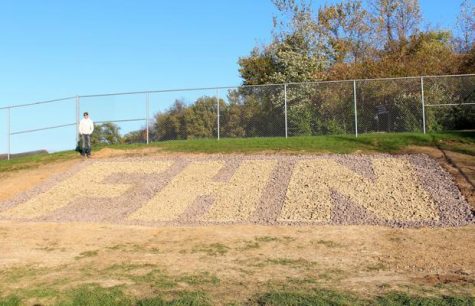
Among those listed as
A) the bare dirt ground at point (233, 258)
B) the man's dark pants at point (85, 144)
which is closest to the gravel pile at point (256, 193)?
the bare dirt ground at point (233, 258)

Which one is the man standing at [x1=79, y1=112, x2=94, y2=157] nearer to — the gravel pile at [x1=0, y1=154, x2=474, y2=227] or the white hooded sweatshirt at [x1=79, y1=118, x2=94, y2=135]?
the white hooded sweatshirt at [x1=79, y1=118, x2=94, y2=135]

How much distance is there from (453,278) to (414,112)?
47.6ft

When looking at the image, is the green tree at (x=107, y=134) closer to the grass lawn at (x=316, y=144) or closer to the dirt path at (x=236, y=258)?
the grass lawn at (x=316, y=144)

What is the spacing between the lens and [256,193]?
14672 millimetres

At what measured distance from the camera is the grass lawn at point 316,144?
708 inches

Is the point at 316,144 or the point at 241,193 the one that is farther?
the point at 316,144

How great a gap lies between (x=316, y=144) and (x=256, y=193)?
5.21m

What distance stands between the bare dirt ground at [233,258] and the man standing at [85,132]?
289 inches

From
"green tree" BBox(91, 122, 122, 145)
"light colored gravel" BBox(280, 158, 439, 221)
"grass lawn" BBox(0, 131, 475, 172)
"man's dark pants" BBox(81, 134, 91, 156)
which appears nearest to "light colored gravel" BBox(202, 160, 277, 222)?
"light colored gravel" BBox(280, 158, 439, 221)

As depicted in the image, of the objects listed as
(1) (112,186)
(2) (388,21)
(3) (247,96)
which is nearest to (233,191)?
(1) (112,186)

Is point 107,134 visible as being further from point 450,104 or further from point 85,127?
point 450,104

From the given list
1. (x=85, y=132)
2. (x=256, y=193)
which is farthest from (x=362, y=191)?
(x=85, y=132)

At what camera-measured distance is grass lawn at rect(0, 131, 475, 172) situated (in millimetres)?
→ 17984

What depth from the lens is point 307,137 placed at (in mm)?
20484
